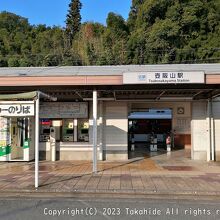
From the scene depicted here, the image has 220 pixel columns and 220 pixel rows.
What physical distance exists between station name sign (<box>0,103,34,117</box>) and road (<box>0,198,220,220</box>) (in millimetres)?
2778

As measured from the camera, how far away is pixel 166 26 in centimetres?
4438

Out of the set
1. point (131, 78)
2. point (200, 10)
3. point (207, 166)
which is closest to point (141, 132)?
point (207, 166)

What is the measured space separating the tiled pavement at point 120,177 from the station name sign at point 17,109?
2.10 meters

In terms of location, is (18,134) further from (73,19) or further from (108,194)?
(73,19)

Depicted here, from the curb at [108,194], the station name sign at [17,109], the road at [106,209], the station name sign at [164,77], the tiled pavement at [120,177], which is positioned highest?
the station name sign at [164,77]

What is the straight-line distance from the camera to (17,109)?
1063cm

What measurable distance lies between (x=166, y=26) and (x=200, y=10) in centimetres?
602

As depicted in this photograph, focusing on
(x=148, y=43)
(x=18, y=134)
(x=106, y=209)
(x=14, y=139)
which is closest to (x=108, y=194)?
(x=106, y=209)

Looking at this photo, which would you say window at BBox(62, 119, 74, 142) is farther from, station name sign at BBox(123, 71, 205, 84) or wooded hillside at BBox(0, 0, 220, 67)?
wooded hillside at BBox(0, 0, 220, 67)

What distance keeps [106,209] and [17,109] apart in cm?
448

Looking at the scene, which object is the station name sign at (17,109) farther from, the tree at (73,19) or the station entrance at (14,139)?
the tree at (73,19)

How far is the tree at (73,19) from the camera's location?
214ft

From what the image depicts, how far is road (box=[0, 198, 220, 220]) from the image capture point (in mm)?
7242

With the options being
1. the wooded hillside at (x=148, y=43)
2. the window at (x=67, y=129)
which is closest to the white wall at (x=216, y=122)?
the window at (x=67, y=129)
